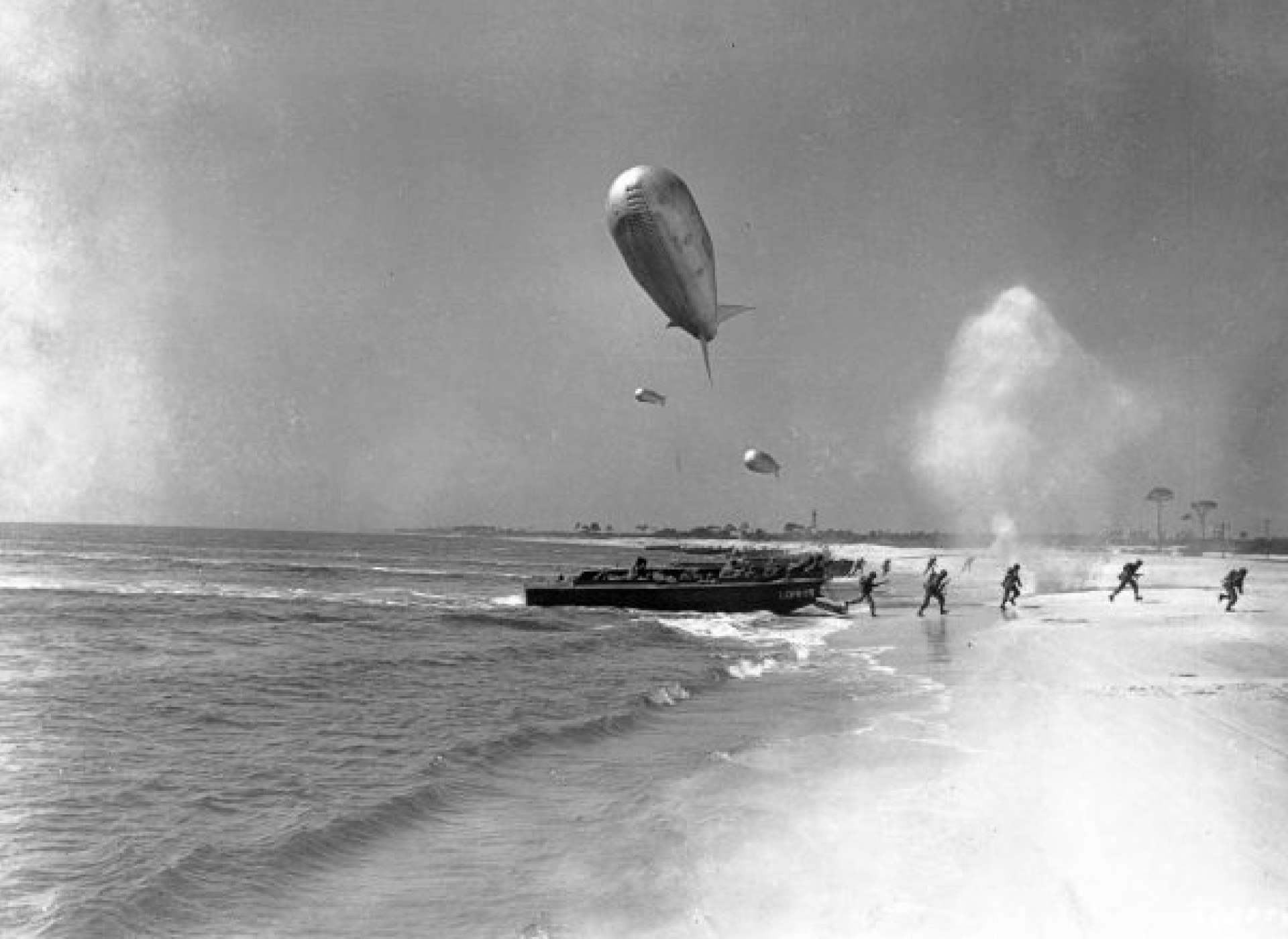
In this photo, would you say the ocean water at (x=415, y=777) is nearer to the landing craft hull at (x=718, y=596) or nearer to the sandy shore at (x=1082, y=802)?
the sandy shore at (x=1082, y=802)

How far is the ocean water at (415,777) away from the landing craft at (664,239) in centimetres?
841

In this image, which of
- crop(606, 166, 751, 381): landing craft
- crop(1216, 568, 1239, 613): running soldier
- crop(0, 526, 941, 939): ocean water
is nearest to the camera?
crop(0, 526, 941, 939): ocean water

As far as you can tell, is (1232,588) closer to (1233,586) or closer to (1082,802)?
(1233,586)

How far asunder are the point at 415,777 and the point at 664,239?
11.2 metres

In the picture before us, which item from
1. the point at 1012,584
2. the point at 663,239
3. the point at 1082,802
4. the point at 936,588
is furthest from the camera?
the point at 936,588

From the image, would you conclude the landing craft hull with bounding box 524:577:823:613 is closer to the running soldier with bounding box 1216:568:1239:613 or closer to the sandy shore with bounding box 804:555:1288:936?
the running soldier with bounding box 1216:568:1239:613

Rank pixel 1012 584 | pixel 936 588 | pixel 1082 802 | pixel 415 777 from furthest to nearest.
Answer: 1. pixel 936 588
2. pixel 1012 584
3. pixel 415 777
4. pixel 1082 802

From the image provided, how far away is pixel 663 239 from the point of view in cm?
1941

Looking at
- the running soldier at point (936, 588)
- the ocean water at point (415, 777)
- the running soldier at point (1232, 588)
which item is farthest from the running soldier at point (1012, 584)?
the ocean water at point (415, 777)

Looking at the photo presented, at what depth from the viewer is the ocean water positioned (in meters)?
8.45

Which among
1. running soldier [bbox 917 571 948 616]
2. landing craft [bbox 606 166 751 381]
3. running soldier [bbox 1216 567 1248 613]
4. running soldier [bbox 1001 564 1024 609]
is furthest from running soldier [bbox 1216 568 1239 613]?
landing craft [bbox 606 166 751 381]

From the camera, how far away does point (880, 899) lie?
299 inches

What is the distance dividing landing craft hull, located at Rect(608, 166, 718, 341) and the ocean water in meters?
8.44

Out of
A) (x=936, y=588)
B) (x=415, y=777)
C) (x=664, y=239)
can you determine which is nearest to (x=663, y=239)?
(x=664, y=239)
